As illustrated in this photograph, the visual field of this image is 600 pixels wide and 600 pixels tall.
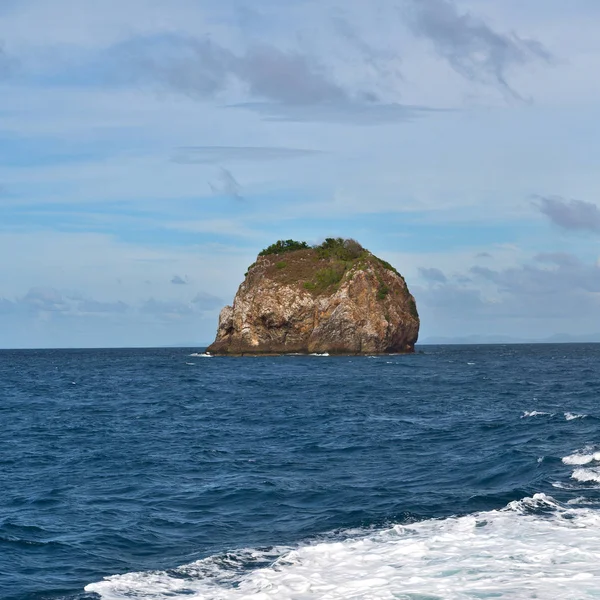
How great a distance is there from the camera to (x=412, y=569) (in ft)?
51.9

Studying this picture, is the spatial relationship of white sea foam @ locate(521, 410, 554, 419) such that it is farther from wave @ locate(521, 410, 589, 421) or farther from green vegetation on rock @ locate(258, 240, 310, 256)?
green vegetation on rock @ locate(258, 240, 310, 256)

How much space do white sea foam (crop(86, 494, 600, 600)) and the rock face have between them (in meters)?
112

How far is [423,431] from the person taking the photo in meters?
37.3

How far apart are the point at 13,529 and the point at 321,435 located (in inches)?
727

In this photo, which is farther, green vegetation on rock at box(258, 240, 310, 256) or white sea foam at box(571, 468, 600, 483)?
green vegetation on rock at box(258, 240, 310, 256)

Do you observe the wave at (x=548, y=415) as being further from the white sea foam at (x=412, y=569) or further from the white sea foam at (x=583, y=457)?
the white sea foam at (x=412, y=569)

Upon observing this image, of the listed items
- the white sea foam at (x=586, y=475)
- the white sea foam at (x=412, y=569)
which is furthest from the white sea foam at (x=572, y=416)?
the white sea foam at (x=412, y=569)

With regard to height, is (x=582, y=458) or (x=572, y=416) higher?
(x=572, y=416)

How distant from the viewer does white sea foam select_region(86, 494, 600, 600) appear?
47.3ft

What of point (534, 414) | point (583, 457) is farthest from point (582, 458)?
point (534, 414)

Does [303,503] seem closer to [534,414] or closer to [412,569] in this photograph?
[412,569]

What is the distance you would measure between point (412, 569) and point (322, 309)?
117256 mm

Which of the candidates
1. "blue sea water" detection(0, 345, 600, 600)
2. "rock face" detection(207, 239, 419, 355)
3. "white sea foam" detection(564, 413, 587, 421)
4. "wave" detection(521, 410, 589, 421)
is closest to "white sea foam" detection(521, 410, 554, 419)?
"wave" detection(521, 410, 589, 421)

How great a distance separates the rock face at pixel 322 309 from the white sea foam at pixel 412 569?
11163 cm
